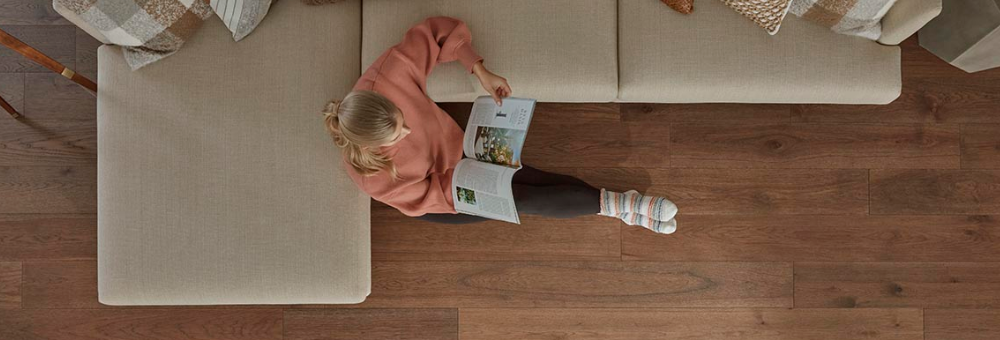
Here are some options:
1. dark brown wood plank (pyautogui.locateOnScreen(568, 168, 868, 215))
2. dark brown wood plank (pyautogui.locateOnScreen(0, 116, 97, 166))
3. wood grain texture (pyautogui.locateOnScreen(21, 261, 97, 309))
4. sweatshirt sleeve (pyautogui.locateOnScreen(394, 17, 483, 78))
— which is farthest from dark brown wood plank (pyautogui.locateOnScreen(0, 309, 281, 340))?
dark brown wood plank (pyautogui.locateOnScreen(568, 168, 868, 215))

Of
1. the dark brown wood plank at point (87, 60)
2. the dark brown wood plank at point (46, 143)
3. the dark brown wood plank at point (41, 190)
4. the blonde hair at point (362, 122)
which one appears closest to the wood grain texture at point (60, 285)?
the dark brown wood plank at point (41, 190)

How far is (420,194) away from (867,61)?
52.3 inches

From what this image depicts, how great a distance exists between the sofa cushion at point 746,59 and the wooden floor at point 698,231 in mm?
393

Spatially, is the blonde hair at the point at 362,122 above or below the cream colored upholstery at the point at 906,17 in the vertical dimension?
below

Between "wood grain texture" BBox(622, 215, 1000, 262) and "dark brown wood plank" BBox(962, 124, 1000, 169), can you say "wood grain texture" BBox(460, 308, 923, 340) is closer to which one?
"wood grain texture" BBox(622, 215, 1000, 262)

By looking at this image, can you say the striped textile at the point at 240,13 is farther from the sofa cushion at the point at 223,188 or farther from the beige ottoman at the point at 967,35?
the beige ottoman at the point at 967,35

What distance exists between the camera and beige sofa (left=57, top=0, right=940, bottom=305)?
5.86 feet

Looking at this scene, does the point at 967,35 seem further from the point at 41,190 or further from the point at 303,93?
the point at 41,190

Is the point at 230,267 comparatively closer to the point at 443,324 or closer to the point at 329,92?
the point at 329,92

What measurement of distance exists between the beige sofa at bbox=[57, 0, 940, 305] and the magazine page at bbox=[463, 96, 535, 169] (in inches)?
3.9

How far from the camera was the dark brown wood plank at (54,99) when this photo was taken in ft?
7.27

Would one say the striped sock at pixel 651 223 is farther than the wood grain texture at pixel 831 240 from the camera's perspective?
No

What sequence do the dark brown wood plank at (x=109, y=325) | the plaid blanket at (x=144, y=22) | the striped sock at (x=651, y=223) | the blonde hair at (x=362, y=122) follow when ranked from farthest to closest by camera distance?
1. the dark brown wood plank at (x=109, y=325)
2. the striped sock at (x=651, y=223)
3. the plaid blanket at (x=144, y=22)
4. the blonde hair at (x=362, y=122)

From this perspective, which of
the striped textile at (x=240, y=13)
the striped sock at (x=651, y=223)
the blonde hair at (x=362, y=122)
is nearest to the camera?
the blonde hair at (x=362, y=122)
